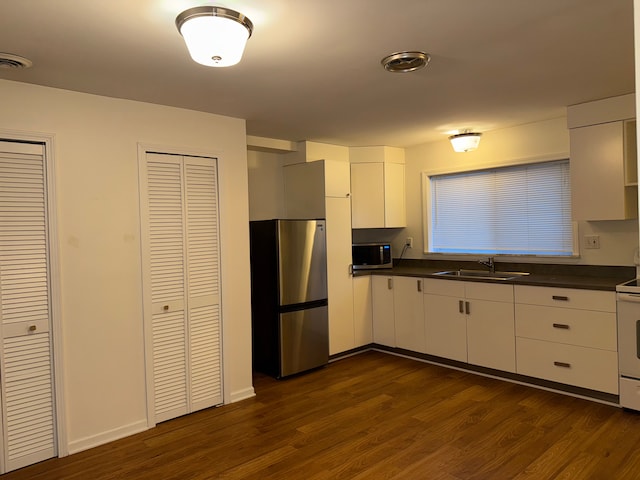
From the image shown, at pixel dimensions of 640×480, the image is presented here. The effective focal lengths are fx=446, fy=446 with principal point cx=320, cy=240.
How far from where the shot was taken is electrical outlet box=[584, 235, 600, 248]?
3790 mm

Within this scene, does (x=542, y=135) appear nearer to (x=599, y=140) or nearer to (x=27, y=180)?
(x=599, y=140)

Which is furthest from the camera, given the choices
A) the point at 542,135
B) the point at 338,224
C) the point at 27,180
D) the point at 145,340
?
the point at 338,224

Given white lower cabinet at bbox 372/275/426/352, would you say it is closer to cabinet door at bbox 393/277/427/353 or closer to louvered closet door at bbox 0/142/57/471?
cabinet door at bbox 393/277/427/353

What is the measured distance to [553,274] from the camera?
4043 millimetres

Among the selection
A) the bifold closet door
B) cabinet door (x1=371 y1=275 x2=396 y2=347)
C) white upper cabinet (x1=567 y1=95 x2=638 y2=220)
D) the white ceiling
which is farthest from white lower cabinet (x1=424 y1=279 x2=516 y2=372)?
the bifold closet door

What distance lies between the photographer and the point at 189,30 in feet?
6.06

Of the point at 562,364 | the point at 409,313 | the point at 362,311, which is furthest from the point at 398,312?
the point at 562,364

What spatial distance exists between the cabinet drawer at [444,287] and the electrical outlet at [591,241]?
109 cm

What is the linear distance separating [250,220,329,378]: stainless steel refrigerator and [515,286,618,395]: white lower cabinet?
5.87 feet

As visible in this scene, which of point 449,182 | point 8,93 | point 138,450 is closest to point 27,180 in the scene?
point 8,93

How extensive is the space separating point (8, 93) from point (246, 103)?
1441 millimetres

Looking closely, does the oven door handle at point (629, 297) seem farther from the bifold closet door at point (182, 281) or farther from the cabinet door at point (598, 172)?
the bifold closet door at point (182, 281)

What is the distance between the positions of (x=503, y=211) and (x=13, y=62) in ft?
13.5

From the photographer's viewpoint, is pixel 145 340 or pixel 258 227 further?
pixel 258 227
